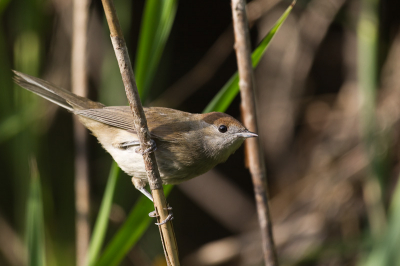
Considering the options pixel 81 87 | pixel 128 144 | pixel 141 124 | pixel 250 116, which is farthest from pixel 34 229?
pixel 81 87

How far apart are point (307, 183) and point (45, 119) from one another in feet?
9.73

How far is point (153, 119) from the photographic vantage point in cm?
275

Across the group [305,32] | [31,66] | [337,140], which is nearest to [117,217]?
[31,66]

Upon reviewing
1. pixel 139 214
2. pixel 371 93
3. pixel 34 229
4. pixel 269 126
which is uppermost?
pixel 269 126

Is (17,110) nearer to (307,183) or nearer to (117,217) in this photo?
(117,217)

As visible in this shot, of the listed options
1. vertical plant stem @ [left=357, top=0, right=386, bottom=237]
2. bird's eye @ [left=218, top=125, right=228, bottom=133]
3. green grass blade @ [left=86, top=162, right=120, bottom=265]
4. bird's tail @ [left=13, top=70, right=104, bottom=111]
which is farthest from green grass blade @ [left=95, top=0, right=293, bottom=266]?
vertical plant stem @ [left=357, top=0, right=386, bottom=237]

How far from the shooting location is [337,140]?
457 cm

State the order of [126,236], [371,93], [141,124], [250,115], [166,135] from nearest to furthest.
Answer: [141,124] → [126,236] → [250,115] → [166,135] → [371,93]

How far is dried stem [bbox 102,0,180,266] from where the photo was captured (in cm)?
169

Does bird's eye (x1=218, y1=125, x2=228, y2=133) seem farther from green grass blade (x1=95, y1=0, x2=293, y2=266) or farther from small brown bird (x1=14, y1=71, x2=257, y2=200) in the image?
green grass blade (x1=95, y1=0, x2=293, y2=266)

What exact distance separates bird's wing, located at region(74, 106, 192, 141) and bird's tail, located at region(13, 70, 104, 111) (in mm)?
119

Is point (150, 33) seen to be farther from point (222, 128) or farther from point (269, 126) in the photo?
point (269, 126)

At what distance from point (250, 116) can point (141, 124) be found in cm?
77

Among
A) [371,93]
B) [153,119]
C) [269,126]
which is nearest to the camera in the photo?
[153,119]
